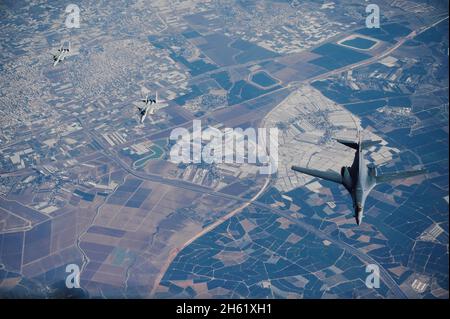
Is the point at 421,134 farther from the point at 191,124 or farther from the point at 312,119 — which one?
the point at 191,124
